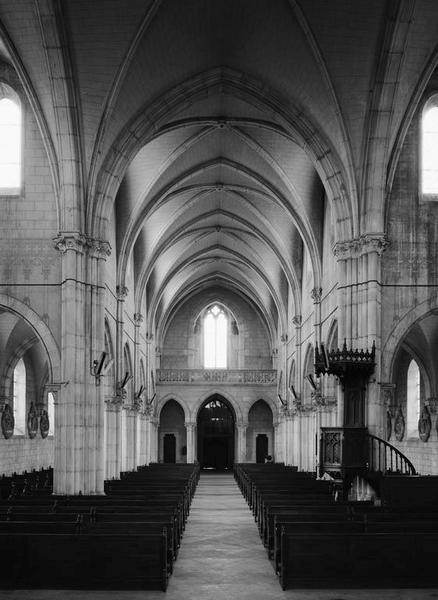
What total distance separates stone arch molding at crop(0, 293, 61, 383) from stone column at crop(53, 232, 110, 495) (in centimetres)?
25

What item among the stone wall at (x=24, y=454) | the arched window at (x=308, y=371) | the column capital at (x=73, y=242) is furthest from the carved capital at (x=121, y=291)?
the arched window at (x=308, y=371)

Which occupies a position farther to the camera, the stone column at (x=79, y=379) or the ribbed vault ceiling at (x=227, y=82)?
the stone column at (x=79, y=379)

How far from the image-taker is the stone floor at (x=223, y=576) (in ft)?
38.6

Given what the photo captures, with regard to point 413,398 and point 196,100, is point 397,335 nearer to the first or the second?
point 196,100

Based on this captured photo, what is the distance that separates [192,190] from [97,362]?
1382 centimetres

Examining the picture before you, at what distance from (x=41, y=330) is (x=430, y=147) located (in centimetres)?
1367

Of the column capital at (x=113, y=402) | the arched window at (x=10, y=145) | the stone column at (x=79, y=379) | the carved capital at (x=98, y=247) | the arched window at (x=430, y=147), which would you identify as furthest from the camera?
the column capital at (x=113, y=402)

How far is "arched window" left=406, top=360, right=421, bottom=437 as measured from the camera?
116 feet

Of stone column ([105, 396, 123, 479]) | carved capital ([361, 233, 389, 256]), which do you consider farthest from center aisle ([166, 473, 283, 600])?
carved capital ([361, 233, 389, 256])

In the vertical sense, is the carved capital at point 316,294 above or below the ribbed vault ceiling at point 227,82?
below

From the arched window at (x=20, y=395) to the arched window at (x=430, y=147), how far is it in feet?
66.5

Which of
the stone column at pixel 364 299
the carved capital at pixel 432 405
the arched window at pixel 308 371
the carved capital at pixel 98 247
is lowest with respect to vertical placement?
the carved capital at pixel 432 405

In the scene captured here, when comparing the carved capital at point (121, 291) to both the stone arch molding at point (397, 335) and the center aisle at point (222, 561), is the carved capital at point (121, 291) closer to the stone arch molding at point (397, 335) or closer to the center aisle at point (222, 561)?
the center aisle at point (222, 561)

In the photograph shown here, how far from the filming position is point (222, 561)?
15.7m
